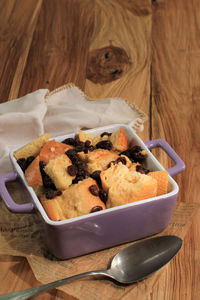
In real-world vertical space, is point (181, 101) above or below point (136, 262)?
above

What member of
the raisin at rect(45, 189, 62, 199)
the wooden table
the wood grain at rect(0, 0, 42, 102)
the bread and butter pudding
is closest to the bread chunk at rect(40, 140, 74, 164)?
the bread and butter pudding

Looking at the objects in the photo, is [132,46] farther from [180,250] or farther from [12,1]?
[180,250]

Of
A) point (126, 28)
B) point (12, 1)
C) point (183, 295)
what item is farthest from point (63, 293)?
point (12, 1)

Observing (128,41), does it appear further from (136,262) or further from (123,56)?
(136,262)

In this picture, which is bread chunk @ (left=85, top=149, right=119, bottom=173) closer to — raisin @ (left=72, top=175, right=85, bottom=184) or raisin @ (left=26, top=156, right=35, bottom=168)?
raisin @ (left=72, top=175, right=85, bottom=184)

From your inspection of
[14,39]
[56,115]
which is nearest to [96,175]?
[56,115]

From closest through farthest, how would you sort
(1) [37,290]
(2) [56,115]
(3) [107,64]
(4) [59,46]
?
1. (1) [37,290]
2. (2) [56,115]
3. (3) [107,64]
4. (4) [59,46]

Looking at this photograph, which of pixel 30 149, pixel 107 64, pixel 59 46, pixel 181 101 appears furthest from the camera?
pixel 59 46

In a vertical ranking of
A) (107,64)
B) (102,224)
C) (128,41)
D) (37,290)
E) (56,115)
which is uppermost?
(128,41)

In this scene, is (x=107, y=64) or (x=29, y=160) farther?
(x=107, y=64)
